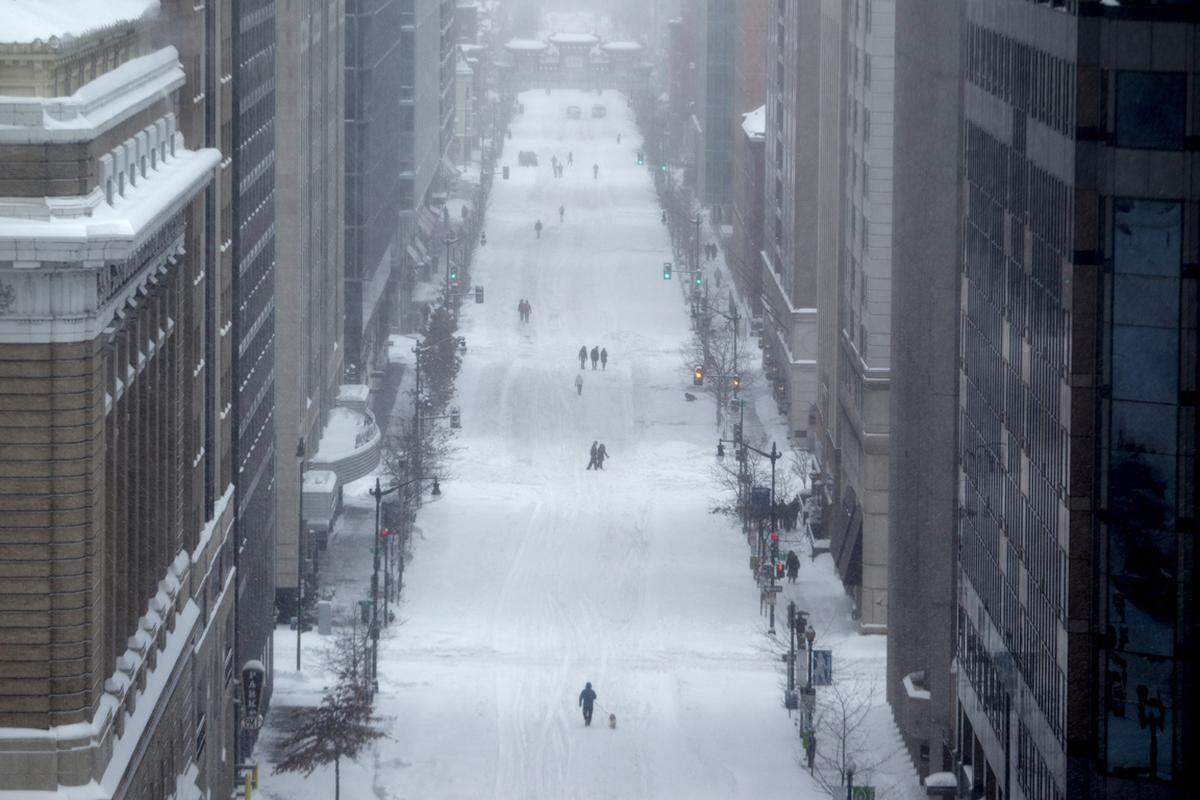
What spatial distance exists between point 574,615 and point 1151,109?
42.3 meters

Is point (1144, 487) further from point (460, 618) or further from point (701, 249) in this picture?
point (701, 249)

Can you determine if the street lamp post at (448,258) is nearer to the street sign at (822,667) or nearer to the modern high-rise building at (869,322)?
the modern high-rise building at (869,322)

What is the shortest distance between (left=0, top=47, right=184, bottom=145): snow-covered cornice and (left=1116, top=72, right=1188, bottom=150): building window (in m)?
15.5

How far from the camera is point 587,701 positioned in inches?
2746

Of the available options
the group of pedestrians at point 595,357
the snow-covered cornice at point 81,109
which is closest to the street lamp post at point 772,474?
the group of pedestrians at point 595,357

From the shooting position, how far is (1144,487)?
1722 inches

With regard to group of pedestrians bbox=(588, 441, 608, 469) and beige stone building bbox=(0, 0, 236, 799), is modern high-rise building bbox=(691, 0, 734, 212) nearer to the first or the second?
group of pedestrians bbox=(588, 441, 608, 469)

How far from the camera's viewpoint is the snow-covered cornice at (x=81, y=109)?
36.3 metres

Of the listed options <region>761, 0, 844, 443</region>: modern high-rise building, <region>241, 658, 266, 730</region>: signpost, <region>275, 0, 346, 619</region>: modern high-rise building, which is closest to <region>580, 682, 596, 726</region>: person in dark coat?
<region>241, 658, 266, 730</region>: signpost

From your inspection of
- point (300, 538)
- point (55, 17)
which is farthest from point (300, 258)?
point (55, 17)

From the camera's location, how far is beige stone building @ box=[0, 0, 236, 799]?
3672 centimetres

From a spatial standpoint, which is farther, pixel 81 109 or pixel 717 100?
pixel 717 100

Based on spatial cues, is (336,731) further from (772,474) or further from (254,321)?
(772,474)

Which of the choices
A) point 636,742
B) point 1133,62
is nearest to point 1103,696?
point 1133,62
